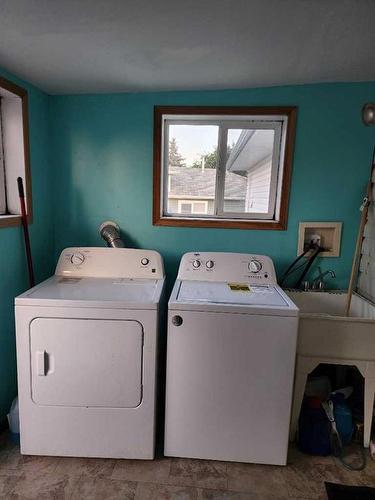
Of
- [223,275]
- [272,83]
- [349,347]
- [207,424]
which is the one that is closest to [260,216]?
[223,275]

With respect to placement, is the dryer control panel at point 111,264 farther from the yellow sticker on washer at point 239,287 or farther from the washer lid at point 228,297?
the yellow sticker on washer at point 239,287

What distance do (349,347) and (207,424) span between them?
2.91 feet

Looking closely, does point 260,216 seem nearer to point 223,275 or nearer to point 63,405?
point 223,275

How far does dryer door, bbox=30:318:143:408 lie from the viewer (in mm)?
1468

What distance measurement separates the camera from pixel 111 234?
82.4 inches

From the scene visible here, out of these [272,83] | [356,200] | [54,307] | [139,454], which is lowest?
[139,454]

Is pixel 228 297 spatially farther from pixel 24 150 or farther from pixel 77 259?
pixel 24 150

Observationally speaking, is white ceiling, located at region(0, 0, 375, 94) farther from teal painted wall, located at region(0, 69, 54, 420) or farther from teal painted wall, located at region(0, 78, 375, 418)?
teal painted wall, located at region(0, 69, 54, 420)

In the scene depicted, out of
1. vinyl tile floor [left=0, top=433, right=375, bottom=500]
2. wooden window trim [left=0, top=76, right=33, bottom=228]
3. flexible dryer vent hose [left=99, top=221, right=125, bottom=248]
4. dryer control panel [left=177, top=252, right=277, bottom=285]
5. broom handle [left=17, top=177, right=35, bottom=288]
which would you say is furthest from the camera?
flexible dryer vent hose [left=99, top=221, right=125, bottom=248]

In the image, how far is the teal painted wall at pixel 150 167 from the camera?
6.53 feet

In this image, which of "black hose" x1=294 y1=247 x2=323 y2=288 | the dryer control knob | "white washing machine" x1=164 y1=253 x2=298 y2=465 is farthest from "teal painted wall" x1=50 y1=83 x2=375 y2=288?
the dryer control knob

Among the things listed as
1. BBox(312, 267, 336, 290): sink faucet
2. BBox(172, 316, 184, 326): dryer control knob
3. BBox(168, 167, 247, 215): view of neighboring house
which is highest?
BBox(168, 167, 247, 215): view of neighboring house

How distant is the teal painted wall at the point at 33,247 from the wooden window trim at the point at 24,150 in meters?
0.04

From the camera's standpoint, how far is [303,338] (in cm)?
165
